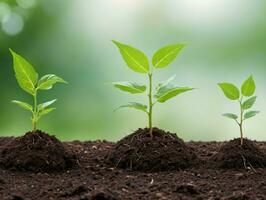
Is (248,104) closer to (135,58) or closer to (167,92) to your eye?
(167,92)

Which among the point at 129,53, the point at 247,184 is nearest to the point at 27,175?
the point at 129,53

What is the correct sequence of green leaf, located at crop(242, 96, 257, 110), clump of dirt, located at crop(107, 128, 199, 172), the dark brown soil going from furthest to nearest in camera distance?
green leaf, located at crop(242, 96, 257, 110) < clump of dirt, located at crop(107, 128, 199, 172) < the dark brown soil

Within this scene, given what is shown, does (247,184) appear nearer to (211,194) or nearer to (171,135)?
(211,194)

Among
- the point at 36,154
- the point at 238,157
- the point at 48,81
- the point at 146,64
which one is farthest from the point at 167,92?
the point at 36,154

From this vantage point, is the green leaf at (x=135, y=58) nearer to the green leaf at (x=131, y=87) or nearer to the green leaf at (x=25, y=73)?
the green leaf at (x=131, y=87)

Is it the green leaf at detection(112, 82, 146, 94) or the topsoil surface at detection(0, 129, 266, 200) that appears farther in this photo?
the green leaf at detection(112, 82, 146, 94)

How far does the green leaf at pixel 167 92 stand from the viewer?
2.86 metres

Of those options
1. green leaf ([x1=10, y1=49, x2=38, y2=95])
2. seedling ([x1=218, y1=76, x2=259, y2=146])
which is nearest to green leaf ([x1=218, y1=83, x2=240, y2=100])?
seedling ([x1=218, y1=76, x2=259, y2=146])

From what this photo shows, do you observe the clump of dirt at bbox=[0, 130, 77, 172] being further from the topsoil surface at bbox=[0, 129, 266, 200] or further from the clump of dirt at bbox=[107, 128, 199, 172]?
the clump of dirt at bbox=[107, 128, 199, 172]

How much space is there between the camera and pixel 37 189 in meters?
2.48

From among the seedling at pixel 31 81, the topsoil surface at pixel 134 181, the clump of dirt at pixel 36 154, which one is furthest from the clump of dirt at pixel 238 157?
the seedling at pixel 31 81

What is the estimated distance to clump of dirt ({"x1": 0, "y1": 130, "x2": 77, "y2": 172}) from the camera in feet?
9.30

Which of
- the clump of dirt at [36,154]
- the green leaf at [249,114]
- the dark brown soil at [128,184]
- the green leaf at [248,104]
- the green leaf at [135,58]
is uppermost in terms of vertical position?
the green leaf at [135,58]

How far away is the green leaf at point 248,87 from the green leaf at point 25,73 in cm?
96
